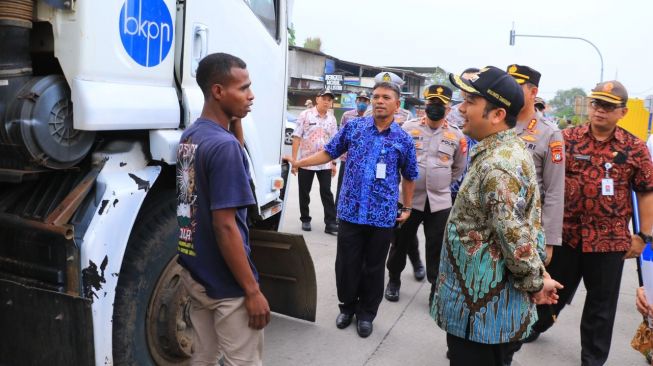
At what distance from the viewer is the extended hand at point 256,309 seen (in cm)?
198

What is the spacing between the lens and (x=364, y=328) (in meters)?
3.80

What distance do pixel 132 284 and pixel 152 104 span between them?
785mm

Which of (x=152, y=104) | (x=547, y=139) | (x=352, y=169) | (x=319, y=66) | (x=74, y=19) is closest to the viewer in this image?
(x=74, y=19)

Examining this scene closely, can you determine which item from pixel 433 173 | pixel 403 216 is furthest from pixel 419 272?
pixel 403 216

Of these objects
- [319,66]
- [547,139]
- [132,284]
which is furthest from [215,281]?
[319,66]

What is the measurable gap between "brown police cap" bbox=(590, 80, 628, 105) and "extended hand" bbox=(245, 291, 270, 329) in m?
2.41

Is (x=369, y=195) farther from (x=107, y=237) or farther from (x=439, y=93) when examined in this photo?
(x=107, y=237)

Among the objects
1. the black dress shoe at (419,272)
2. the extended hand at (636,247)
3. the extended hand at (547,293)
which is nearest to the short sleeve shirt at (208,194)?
the extended hand at (547,293)

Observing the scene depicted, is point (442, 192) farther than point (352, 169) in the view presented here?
Yes

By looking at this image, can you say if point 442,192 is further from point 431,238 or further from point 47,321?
point 47,321

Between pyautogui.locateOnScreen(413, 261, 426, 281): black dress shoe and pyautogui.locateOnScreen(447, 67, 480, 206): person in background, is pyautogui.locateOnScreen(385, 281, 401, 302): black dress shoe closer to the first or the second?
pyautogui.locateOnScreen(413, 261, 426, 281): black dress shoe

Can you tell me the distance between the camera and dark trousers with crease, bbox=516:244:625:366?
3264 mm

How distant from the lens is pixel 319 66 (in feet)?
115

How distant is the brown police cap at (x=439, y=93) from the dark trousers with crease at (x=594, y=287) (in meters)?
1.52
